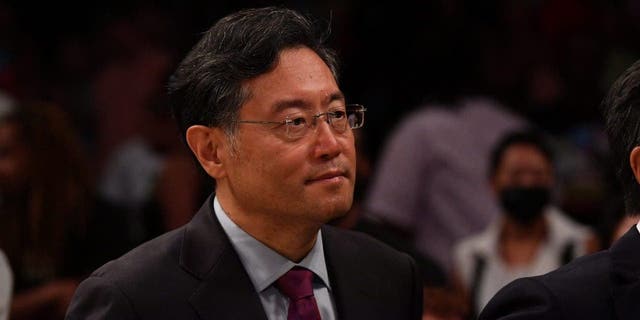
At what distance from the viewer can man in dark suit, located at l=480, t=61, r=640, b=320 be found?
3615mm

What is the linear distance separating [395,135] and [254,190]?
356 cm

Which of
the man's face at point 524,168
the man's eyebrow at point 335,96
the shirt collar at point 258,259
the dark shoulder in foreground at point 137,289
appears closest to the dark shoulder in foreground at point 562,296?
the shirt collar at point 258,259

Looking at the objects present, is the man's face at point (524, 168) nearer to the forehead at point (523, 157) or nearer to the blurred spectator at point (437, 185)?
the forehead at point (523, 157)

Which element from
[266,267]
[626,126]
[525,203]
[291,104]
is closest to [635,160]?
[626,126]

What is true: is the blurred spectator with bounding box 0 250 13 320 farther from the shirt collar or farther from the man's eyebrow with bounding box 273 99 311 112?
the man's eyebrow with bounding box 273 99 311 112

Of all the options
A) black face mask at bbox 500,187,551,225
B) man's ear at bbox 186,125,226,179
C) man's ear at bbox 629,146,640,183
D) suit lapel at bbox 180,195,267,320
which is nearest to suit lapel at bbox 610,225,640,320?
man's ear at bbox 629,146,640,183

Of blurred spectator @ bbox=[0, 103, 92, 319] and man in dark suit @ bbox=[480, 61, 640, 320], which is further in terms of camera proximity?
blurred spectator @ bbox=[0, 103, 92, 319]

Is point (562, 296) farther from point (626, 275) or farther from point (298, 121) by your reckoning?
point (298, 121)

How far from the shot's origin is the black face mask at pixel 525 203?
655cm

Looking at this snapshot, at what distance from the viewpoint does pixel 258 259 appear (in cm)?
387

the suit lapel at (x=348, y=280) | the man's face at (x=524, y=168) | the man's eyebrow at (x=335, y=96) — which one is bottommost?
the man's face at (x=524, y=168)

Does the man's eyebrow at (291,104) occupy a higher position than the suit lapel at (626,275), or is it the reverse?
the man's eyebrow at (291,104)

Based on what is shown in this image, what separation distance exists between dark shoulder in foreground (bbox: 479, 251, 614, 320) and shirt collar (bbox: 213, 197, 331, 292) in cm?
50

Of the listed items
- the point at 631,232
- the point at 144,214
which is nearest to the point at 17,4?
the point at 144,214
